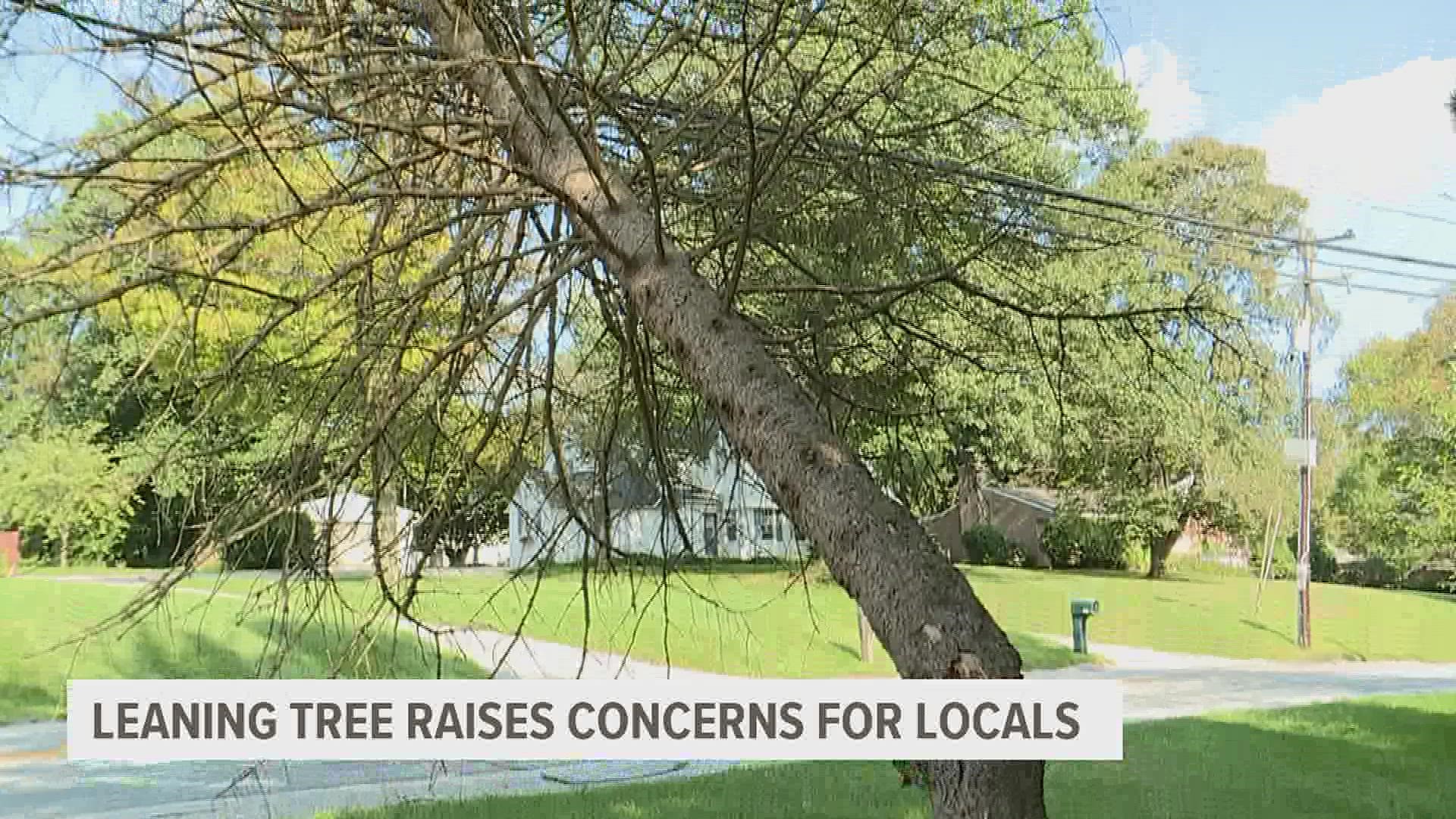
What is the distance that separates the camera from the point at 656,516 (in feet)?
5.77

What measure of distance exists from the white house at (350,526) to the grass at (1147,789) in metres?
1.29

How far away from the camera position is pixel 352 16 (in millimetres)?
1254

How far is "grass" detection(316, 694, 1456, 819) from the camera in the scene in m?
2.72

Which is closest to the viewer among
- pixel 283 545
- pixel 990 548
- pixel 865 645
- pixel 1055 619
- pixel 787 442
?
pixel 787 442

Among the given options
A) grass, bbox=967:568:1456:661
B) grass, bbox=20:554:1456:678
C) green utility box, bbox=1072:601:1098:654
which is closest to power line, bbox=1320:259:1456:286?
grass, bbox=20:554:1456:678

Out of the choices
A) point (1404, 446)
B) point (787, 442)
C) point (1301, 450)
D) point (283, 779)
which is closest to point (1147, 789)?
point (283, 779)

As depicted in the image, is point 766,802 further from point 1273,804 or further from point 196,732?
point 196,732

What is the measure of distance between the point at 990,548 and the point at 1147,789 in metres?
4.57

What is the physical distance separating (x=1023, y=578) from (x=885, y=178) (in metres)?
6.59

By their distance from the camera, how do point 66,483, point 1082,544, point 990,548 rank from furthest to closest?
point 1082,544 → point 990,548 → point 66,483

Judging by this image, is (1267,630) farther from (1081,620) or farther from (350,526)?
(350,526)

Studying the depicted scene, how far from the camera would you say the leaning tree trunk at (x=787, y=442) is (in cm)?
82

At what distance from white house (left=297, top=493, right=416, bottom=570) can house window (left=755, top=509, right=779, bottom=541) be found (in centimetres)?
46

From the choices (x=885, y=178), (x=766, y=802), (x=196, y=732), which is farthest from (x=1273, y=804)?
(x=196, y=732)
